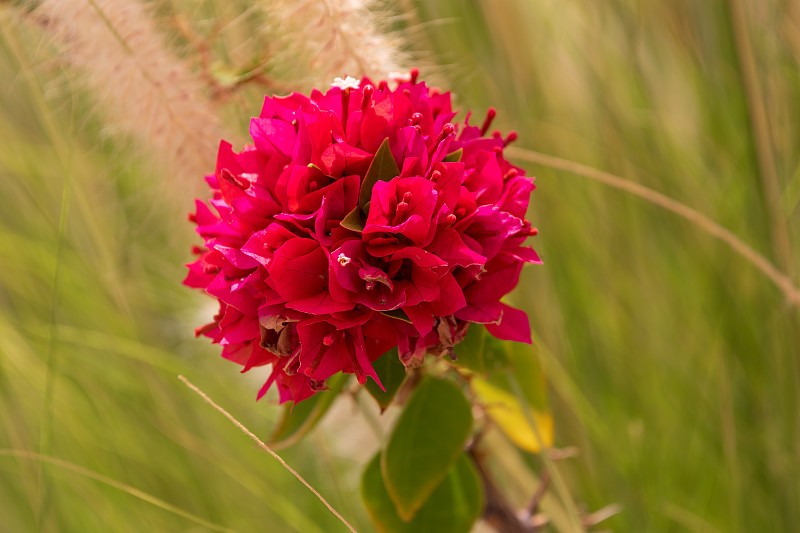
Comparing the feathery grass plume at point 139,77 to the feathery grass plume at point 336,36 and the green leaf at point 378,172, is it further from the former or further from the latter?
the green leaf at point 378,172

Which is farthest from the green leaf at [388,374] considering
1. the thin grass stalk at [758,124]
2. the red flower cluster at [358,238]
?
the thin grass stalk at [758,124]

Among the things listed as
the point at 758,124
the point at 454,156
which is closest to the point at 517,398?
the point at 454,156

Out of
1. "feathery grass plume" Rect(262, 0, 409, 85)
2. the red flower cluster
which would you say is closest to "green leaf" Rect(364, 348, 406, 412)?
the red flower cluster

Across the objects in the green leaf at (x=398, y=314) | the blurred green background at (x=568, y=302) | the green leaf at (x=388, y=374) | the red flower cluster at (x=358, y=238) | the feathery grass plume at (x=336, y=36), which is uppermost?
the feathery grass plume at (x=336, y=36)

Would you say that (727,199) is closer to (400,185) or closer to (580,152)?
(580,152)

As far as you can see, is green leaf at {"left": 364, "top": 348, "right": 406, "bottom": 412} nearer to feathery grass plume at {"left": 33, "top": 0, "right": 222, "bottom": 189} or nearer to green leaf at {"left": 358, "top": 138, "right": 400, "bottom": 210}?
green leaf at {"left": 358, "top": 138, "right": 400, "bottom": 210}

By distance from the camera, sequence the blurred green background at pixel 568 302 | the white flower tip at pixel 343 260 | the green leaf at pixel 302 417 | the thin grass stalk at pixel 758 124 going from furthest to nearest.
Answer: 1. the blurred green background at pixel 568 302
2. the thin grass stalk at pixel 758 124
3. the green leaf at pixel 302 417
4. the white flower tip at pixel 343 260

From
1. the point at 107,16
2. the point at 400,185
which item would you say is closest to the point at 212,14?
the point at 107,16
